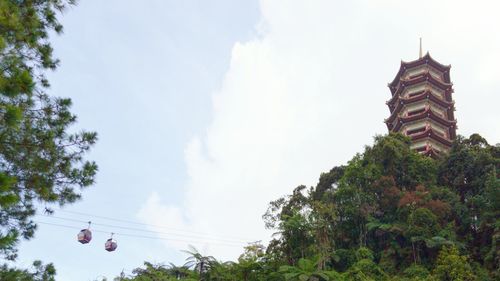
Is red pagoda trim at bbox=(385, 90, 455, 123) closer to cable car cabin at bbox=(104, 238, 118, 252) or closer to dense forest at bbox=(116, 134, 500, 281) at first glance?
dense forest at bbox=(116, 134, 500, 281)

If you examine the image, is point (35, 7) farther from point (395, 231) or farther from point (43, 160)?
point (395, 231)

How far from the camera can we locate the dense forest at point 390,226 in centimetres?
2230

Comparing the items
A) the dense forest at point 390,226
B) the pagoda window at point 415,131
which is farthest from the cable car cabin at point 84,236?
the pagoda window at point 415,131

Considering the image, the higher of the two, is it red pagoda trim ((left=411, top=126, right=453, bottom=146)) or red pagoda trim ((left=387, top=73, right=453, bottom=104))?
red pagoda trim ((left=387, top=73, right=453, bottom=104))

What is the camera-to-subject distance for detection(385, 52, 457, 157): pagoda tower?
3662 cm

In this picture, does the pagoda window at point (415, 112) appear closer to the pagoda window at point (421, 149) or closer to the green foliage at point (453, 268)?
the pagoda window at point (421, 149)

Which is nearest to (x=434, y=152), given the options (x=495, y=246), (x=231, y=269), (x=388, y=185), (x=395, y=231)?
(x=388, y=185)

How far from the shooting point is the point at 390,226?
25.9m

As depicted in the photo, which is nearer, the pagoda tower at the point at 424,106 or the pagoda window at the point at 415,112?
the pagoda tower at the point at 424,106

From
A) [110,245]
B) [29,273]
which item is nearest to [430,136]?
[110,245]

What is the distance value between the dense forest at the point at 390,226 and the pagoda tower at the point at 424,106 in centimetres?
505

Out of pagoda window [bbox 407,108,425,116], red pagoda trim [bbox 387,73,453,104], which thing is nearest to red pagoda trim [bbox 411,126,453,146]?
pagoda window [bbox 407,108,425,116]

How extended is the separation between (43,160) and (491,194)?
2270 cm

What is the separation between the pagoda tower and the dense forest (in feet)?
16.6
